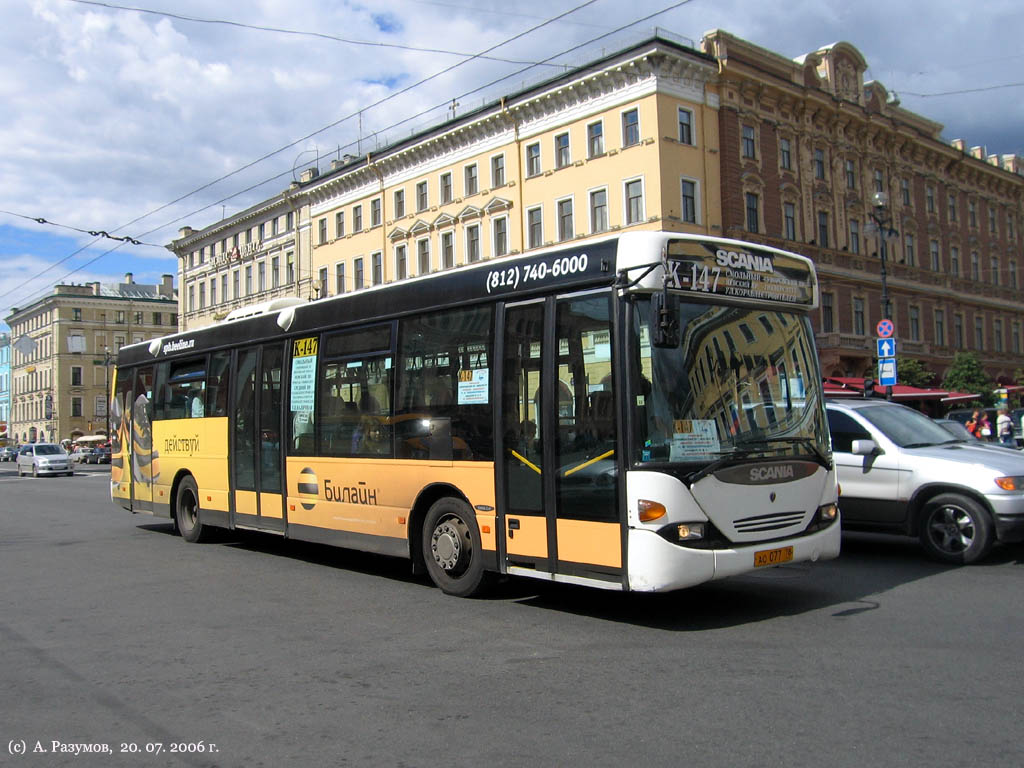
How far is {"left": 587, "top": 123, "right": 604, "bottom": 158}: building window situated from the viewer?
3859cm

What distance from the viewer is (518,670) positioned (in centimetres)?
593

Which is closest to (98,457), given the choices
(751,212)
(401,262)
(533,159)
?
(401,262)

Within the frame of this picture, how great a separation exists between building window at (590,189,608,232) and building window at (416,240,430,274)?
445 inches

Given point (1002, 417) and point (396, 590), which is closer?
point (396, 590)

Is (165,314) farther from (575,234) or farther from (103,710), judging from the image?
(103,710)

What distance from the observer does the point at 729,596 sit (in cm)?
822

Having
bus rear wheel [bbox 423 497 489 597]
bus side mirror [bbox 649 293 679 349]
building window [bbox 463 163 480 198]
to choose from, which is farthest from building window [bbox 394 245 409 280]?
bus side mirror [bbox 649 293 679 349]

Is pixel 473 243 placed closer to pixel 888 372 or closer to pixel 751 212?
pixel 751 212

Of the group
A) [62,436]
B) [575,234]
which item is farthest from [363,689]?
[62,436]

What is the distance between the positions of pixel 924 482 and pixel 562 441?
4.59m

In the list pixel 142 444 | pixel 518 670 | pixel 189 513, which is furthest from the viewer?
pixel 142 444

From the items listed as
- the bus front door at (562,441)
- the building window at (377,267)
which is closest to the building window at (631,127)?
the building window at (377,267)

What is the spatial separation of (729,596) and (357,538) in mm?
3811

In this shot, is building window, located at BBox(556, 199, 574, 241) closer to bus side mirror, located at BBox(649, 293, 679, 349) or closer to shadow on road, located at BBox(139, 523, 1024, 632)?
shadow on road, located at BBox(139, 523, 1024, 632)
